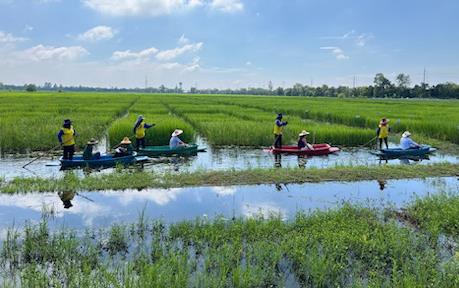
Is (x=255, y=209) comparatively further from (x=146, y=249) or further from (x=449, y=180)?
(x=449, y=180)

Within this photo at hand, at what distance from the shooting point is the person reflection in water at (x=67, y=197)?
25.0ft

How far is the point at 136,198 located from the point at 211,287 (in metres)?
4.24

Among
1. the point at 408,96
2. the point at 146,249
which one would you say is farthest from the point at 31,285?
the point at 408,96

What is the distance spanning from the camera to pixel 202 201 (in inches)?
316

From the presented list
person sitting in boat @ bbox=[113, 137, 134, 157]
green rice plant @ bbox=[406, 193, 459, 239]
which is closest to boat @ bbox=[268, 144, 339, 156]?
person sitting in boat @ bbox=[113, 137, 134, 157]

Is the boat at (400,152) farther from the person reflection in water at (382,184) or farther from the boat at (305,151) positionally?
the person reflection in water at (382,184)

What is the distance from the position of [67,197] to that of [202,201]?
9.02ft

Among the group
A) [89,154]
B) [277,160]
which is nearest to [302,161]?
[277,160]

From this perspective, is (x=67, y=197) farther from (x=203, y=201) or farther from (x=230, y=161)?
(x=230, y=161)

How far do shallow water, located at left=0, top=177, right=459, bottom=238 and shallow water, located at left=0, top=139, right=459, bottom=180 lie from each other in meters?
2.06

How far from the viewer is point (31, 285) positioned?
13.8 feet

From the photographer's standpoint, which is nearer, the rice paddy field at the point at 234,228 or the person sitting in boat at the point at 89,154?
the rice paddy field at the point at 234,228

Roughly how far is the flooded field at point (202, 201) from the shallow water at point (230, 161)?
2.03 meters

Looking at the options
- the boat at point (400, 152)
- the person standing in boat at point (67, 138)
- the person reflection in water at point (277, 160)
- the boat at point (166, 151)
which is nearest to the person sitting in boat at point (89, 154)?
the person standing in boat at point (67, 138)
